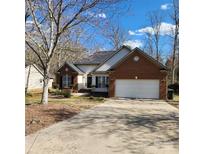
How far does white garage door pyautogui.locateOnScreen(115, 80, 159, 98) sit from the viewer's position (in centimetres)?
2149

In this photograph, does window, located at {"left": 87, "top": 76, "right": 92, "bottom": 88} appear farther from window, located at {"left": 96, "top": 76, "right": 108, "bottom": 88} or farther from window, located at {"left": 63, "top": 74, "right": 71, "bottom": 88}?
window, located at {"left": 96, "top": 76, "right": 108, "bottom": 88}

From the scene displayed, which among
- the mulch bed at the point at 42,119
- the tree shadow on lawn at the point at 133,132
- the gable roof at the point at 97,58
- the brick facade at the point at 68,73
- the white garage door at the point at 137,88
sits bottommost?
the tree shadow on lawn at the point at 133,132

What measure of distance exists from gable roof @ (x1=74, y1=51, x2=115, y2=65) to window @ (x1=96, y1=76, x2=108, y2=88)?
2.87 metres

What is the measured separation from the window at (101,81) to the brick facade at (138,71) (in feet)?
9.14

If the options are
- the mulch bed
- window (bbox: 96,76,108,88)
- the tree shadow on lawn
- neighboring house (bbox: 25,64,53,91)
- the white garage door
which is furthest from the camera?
neighboring house (bbox: 25,64,53,91)

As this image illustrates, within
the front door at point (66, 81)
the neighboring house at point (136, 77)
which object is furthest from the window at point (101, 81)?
the front door at point (66, 81)

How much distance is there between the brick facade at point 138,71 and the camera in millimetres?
21234

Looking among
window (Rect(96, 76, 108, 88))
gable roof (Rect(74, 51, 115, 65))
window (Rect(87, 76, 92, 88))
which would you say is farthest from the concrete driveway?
gable roof (Rect(74, 51, 115, 65))

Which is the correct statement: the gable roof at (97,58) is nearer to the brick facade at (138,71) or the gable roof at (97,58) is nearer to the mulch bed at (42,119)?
the brick facade at (138,71)

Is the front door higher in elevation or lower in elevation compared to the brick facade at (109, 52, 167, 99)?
lower

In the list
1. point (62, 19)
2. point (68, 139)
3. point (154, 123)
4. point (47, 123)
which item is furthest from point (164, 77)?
point (68, 139)
